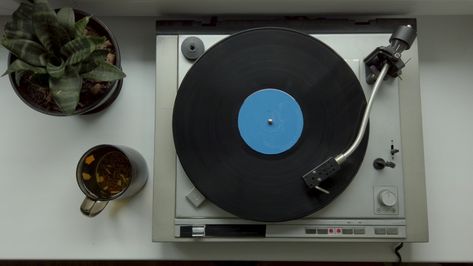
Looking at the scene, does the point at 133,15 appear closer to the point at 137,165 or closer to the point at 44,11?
the point at 44,11

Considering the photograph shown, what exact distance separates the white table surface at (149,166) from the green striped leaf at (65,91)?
0.49 feet

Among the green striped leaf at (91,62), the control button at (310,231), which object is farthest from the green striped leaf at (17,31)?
the control button at (310,231)

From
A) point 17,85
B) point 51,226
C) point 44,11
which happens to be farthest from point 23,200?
point 44,11

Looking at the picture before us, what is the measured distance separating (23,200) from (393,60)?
0.81 metres

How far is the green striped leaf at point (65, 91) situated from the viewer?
1.88ft

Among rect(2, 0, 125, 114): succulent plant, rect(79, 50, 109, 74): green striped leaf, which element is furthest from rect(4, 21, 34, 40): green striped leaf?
rect(79, 50, 109, 74): green striped leaf

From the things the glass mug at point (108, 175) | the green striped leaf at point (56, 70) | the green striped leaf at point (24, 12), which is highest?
the green striped leaf at point (24, 12)

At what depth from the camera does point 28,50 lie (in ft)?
1.89

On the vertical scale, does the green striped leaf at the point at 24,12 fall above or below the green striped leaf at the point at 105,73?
above

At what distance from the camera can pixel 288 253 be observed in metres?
0.69

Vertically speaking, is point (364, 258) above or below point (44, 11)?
below

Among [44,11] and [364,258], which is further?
[364,258]

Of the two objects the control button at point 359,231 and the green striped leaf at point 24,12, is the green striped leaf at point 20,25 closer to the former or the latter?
the green striped leaf at point 24,12

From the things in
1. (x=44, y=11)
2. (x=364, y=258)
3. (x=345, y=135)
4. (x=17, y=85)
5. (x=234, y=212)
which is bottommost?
(x=364, y=258)
